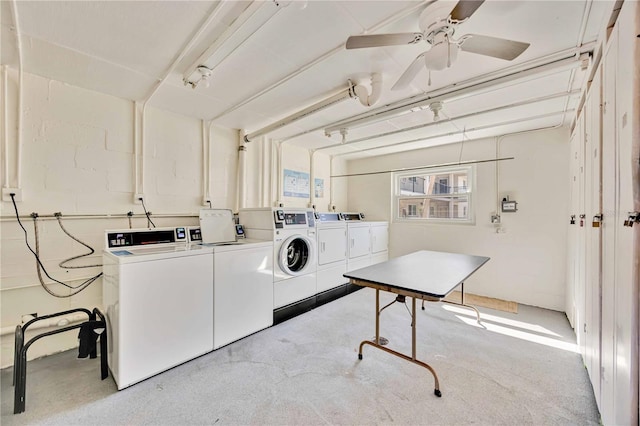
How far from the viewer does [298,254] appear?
355 centimetres

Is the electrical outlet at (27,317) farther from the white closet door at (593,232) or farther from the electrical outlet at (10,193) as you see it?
Result: the white closet door at (593,232)

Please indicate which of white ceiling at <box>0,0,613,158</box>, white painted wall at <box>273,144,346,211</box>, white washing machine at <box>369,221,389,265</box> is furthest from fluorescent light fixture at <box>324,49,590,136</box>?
white washing machine at <box>369,221,389,265</box>

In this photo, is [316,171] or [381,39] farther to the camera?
[316,171]

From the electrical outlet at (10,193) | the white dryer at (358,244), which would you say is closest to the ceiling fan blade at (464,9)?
the white dryer at (358,244)

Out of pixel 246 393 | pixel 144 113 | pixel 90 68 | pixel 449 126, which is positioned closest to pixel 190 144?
pixel 144 113

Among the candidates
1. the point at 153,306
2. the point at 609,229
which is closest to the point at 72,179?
the point at 153,306

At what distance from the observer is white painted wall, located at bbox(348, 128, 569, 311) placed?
3.46m

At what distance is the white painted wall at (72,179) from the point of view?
7.17 ft

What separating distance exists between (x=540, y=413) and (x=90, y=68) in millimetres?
4257

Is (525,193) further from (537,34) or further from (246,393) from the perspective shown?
(246,393)

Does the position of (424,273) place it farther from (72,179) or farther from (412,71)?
(72,179)

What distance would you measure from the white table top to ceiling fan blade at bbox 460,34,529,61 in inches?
60.8

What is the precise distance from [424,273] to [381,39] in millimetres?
1890

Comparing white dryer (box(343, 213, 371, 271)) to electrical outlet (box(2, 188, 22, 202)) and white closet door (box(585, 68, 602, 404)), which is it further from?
electrical outlet (box(2, 188, 22, 202))
